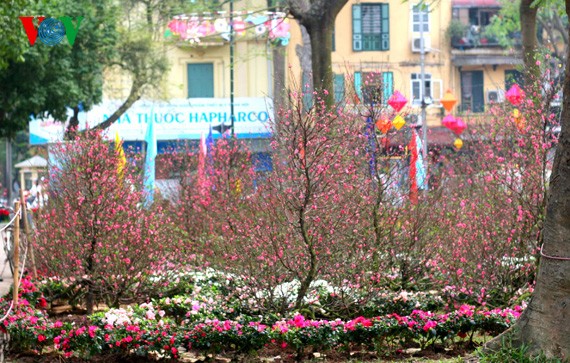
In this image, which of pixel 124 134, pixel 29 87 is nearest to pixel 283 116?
pixel 29 87

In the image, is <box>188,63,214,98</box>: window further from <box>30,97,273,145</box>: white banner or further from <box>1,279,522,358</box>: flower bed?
<box>1,279,522,358</box>: flower bed

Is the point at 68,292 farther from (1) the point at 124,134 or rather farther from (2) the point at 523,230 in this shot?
(1) the point at 124,134

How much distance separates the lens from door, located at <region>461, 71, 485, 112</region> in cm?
4897

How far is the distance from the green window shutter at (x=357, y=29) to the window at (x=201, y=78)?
242 inches

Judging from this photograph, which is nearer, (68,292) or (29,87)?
(68,292)

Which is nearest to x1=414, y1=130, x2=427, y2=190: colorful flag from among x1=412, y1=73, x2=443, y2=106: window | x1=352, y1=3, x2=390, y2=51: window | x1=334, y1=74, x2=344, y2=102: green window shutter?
x1=334, y1=74, x2=344, y2=102: green window shutter

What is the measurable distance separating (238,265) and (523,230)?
3086 mm

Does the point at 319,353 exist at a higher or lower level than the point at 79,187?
lower

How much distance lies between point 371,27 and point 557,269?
39754 millimetres

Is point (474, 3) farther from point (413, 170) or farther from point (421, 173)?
point (413, 170)

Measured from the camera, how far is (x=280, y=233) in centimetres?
1085

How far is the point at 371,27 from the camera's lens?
47.2m

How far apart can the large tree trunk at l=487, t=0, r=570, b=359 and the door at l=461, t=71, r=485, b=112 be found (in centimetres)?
4119

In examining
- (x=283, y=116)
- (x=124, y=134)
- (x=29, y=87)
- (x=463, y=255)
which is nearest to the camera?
(x=283, y=116)
